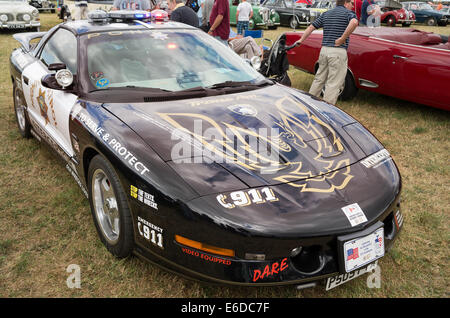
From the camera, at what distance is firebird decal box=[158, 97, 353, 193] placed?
208cm

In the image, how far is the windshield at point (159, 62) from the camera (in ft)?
9.34

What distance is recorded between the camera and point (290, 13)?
1667 cm

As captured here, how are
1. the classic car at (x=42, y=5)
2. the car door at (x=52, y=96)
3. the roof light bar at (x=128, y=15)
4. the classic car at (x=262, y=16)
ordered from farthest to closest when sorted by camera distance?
the classic car at (x=42, y=5) → the classic car at (x=262, y=16) → the roof light bar at (x=128, y=15) → the car door at (x=52, y=96)

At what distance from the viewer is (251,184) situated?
6.47 ft

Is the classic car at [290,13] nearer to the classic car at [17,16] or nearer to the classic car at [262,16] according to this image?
the classic car at [262,16]

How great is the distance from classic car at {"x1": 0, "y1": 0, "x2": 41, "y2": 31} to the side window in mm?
10594

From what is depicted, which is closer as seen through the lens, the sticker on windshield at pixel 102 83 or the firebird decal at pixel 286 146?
the firebird decal at pixel 286 146

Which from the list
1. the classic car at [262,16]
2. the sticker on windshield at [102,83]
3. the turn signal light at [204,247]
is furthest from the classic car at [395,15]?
the turn signal light at [204,247]

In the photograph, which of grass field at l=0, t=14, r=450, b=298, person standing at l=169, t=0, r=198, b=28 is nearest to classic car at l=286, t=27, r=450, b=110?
grass field at l=0, t=14, r=450, b=298

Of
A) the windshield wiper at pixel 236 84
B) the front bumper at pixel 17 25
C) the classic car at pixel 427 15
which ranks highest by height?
the windshield wiper at pixel 236 84
